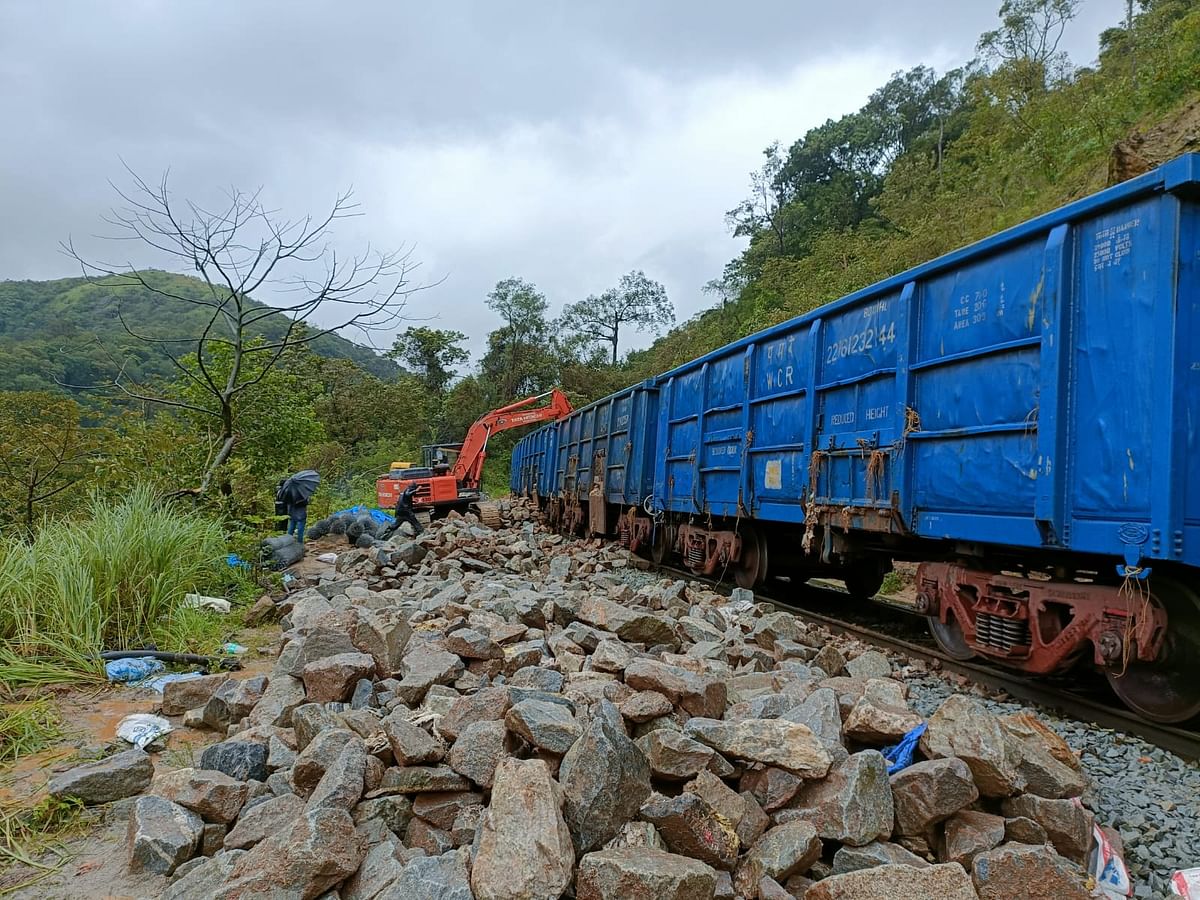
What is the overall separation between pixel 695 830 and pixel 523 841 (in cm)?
53

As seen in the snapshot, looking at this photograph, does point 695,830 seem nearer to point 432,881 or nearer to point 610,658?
point 432,881

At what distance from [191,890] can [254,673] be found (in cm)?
281

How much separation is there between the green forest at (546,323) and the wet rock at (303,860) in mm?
4751

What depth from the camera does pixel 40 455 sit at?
268 inches

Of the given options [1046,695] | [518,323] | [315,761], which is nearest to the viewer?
[315,761]

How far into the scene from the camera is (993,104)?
78.8ft

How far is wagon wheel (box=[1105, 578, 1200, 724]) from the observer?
3.54 m

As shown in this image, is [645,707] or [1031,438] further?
[1031,438]

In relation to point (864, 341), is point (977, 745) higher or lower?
lower

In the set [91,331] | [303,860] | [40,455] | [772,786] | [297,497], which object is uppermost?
[91,331]

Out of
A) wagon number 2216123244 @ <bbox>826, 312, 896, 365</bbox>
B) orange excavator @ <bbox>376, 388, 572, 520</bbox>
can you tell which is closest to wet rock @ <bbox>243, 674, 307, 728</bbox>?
wagon number 2216123244 @ <bbox>826, 312, 896, 365</bbox>

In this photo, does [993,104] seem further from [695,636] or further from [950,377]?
[695,636]

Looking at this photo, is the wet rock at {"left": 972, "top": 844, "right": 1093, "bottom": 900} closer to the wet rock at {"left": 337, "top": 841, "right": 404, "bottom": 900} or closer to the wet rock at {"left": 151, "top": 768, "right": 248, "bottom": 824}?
the wet rock at {"left": 337, "top": 841, "right": 404, "bottom": 900}

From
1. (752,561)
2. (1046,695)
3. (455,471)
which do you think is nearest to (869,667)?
(1046,695)
